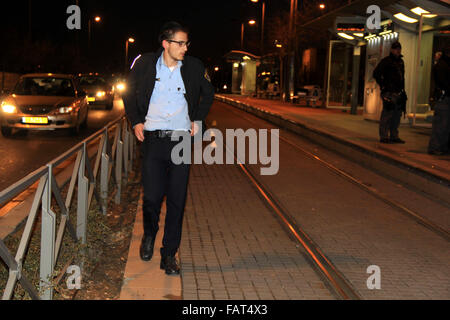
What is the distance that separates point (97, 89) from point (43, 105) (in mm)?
13235

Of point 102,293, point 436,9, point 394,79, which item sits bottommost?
point 102,293

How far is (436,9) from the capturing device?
1669 cm

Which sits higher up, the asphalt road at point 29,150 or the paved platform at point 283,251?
the paved platform at point 283,251

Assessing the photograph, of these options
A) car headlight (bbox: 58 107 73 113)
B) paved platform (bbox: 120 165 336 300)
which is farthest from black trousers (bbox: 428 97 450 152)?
car headlight (bbox: 58 107 73 113)

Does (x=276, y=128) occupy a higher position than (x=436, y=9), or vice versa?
(x=436, y=9)

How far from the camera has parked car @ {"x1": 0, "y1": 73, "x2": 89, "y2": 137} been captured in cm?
1536

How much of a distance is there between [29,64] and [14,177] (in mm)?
35917

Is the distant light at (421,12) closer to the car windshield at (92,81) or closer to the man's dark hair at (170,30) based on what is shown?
the man's dark hair at (170,30)

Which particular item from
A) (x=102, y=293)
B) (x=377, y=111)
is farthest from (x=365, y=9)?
(x=102, y=293)

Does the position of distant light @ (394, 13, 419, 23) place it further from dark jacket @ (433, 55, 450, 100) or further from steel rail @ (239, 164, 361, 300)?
steel rail @ (239, 164, 361, 300)

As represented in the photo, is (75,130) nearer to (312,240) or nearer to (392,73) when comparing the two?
(392,73)

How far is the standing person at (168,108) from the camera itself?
4.84 meters

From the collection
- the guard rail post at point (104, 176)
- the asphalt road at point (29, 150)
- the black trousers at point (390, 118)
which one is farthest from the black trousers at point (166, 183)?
the black trousers at point (390, 118)
